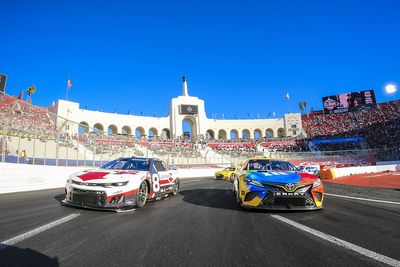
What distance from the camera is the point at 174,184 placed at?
993cm

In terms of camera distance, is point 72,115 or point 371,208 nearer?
point 371,208

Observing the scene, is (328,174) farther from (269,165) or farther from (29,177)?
(29,177)

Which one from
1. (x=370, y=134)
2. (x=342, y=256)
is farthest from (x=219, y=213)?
(x=370, y=134)

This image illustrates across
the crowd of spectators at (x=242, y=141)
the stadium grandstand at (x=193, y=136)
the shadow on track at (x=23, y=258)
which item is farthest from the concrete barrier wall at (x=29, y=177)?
the shadow on track at (x=23, y=258)

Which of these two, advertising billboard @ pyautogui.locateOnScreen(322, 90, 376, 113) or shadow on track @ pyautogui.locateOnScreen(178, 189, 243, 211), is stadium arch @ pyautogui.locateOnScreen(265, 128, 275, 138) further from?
shadow on track @ pyautogui.locateOnScreen(178, 189, 243, 211)

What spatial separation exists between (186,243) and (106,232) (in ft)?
4.40

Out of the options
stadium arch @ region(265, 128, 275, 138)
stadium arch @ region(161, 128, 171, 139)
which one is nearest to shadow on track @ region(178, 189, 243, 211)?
stadium arch @ region(161, 128, 171, 139)

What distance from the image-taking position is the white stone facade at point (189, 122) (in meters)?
61.7

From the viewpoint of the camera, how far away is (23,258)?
2.79 meters

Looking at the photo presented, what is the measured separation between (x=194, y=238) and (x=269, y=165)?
169 inches

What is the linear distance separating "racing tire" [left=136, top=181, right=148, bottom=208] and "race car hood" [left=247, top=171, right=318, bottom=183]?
266 cm

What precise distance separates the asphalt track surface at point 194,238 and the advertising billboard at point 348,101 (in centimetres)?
6598

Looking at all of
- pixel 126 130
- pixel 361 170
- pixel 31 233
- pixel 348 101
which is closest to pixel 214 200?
pixel 31 233

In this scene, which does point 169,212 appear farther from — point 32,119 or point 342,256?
point 32,119
